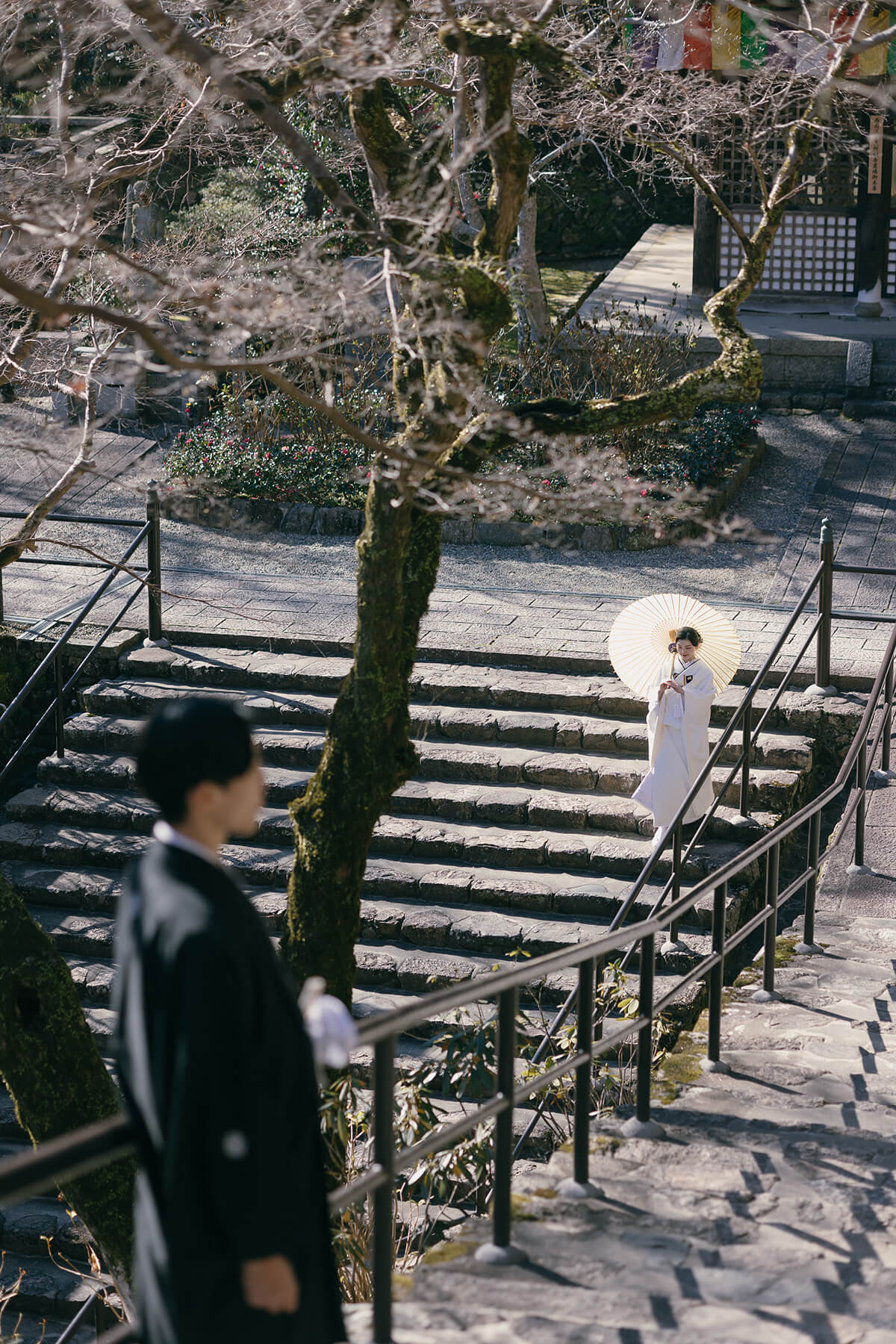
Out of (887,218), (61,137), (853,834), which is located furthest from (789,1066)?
(887,218)

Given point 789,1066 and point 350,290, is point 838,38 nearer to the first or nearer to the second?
point 350,290

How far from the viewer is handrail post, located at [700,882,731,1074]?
17.7 ft

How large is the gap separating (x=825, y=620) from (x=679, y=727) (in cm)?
171

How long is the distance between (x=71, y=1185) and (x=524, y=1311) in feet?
11.3

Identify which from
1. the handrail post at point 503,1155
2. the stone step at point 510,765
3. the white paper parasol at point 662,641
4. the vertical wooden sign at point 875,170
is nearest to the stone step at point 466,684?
the stone step at point 510,765

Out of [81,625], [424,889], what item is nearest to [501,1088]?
[424,889]

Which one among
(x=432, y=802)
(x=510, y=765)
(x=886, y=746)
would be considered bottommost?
(x=432, y=802)

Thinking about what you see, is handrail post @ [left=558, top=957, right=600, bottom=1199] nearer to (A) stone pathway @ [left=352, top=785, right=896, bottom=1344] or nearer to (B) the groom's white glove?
(A) stone pathway @ [left=352, top=785, right=896, bottom=1344]

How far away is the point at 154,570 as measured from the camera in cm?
1114

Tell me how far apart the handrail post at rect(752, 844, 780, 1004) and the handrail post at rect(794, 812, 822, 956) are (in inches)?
19.7

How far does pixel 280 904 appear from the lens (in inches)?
351

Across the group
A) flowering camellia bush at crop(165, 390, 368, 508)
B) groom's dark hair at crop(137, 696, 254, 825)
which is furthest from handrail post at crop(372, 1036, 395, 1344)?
flowering camellia bush at crop(165, 390, 368, 508)

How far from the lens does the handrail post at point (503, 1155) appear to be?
3.60 meters

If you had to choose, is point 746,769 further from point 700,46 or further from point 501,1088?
point 700,46
